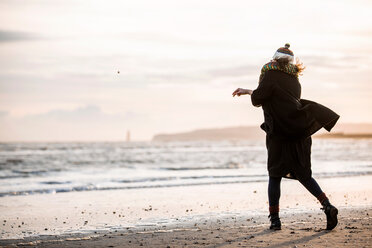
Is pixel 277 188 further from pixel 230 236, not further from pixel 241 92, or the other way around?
pixel 241 92

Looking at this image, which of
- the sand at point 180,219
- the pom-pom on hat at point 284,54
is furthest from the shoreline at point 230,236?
the pom-pom on hat at point 284,54

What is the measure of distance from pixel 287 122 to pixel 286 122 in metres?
0.01

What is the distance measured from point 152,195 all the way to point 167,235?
14.8 feet

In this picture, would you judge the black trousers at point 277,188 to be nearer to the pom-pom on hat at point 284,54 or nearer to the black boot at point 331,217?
the black boot at point 331,217

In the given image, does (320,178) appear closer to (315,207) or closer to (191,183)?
(191,183)

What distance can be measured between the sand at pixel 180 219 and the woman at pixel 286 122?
20.6 inches

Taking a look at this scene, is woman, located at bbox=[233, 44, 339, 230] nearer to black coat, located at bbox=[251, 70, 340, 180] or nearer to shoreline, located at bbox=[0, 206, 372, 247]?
black coat, located at bbox=[251, 70, 340, 180]

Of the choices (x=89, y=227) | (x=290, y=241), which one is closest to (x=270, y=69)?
(x=290, y=241)

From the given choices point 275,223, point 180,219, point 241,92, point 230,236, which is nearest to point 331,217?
point 275,223

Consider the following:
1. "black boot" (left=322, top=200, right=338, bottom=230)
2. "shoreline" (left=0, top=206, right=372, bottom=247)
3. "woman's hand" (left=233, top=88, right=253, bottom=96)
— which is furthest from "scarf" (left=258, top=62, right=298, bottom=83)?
"shoreline" (left=0, top=206, right=372, bottom=247)

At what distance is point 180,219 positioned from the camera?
6910 mm

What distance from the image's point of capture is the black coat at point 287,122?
221 inches

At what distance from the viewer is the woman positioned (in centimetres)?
562

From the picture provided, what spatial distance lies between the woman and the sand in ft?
1.72
